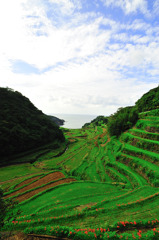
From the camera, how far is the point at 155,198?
11.9 meters

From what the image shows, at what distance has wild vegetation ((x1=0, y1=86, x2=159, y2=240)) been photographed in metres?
8.66

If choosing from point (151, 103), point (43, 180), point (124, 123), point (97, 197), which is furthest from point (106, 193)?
point (151, 103)

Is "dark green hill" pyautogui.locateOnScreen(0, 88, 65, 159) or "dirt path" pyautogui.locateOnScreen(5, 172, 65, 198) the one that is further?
"dark green hill" pyautogui.locateOnScreen(0, 88, 65, 159)

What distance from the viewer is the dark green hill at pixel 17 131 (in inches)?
1324

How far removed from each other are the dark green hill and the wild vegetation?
9.31 m

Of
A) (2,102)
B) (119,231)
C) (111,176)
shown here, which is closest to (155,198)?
(119,231)

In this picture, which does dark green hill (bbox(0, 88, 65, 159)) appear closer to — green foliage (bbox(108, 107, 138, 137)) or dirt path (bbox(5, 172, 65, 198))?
dirt path (bbox(5, 172, 65, 198))

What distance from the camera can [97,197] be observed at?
46.5ft

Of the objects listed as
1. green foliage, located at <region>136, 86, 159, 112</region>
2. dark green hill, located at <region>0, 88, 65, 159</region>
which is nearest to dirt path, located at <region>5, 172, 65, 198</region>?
dark green hill, located at <region>0, 88, 65, 159</region>

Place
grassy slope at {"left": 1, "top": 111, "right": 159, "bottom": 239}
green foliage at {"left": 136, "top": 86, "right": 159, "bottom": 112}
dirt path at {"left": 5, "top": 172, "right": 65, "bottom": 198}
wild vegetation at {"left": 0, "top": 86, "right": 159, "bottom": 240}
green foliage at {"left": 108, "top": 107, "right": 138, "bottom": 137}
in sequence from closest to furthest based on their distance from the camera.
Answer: wild vegetation at {"left": 0, "top": 86, "right": 159, "bottom": 240} → grassy slope at {"left": 1, "top": 111, "right": 159, "bottom": 239} → dirt path at {"left": 5, "top": 172, "right": 65, "bottom": 198} → green foliage at {"left": 108, "top": 107, "right": 138, "bottom": 137} → green foliage at {"left": 136, "top": 86, "right": 159, "bottom": 112}

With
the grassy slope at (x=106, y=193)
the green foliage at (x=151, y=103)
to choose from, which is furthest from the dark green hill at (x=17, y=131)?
the green foliage at (x=151, y=103)

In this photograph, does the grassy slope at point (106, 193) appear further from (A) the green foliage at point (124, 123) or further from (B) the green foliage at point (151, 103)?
(B) the green foliage at point (151, 103)

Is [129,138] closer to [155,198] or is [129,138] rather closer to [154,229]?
[155,198]

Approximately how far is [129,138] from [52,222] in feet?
79.4
